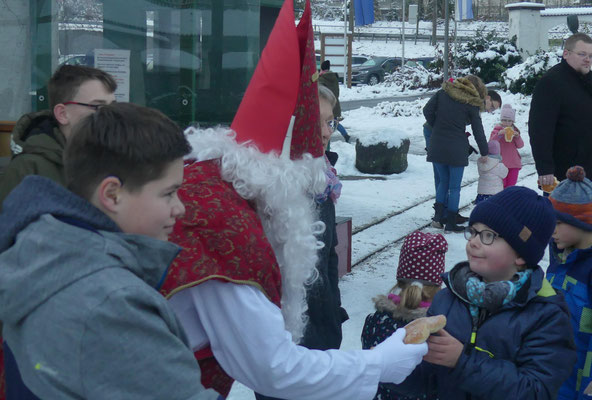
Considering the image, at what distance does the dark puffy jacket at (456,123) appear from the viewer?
7332 millimetres

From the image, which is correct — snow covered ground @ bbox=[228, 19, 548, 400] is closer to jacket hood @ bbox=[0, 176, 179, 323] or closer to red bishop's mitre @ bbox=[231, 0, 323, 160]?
red bishop's mitre @ bbox=[231, 0, 323, 160]

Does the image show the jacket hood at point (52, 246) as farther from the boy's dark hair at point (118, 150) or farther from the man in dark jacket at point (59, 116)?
the man in dark jacket at point (59, 116)

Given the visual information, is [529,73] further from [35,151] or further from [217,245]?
[217,245]

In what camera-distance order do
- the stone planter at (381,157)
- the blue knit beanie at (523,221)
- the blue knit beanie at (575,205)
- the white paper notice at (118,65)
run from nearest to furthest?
the blue knit beanie at (523,221) → the blue knit beanie at (575,205) → the white paper notice at (118,65) → the stone planter at (381,157)

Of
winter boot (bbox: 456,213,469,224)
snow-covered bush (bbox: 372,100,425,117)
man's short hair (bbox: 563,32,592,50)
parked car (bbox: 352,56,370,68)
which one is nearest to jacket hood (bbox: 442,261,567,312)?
man's short hair (bbox: 563,32,592,50)

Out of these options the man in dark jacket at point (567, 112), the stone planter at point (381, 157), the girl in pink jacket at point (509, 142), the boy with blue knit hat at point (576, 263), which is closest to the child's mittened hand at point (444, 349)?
the boy with blue knit hat at point (576, 263)

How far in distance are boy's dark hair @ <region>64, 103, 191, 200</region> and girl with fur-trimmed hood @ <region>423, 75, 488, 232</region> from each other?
6.23m

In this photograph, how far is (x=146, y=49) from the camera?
18.4 ft

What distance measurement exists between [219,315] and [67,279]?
62 centimetres

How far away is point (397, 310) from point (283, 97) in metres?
1.16

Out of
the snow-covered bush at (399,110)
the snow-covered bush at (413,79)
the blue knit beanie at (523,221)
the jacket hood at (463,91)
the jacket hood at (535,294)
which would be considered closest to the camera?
the jacket hood at (535,294)

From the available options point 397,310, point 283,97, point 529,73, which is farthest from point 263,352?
point 529,73

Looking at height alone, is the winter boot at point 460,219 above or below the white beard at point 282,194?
below

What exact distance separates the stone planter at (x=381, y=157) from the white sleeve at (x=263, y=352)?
8.32 metres
